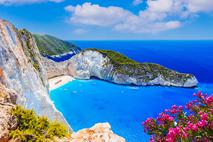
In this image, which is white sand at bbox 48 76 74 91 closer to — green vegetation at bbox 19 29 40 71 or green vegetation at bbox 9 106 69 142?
green vegetation at bbox 19 29 40 71

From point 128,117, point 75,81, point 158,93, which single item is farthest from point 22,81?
point 75,81

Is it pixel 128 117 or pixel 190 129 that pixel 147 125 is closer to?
pixel 190 129

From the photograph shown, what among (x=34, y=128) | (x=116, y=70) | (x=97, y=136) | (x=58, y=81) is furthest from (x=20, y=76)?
(x=116, y=70)

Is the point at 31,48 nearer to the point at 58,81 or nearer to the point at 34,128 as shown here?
the point at 58,81

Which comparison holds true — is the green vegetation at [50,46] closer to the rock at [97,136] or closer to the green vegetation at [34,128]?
the green vegetation at [34,128]

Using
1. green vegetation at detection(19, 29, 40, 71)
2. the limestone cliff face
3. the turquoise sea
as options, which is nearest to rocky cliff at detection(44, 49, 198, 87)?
the turquoise sea

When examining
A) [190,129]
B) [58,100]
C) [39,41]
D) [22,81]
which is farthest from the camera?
[39,41]

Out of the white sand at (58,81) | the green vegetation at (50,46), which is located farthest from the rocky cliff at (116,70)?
the green vegetation at (50,46)
